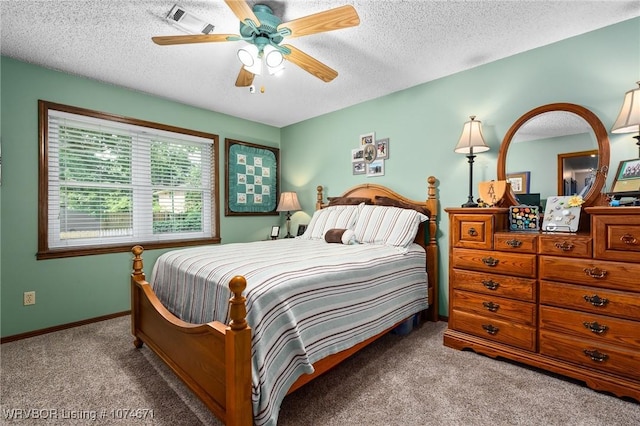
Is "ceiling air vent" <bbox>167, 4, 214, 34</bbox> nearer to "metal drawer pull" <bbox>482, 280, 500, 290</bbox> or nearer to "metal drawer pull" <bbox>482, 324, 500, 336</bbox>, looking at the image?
"metal drawer pull" <bbox>482, 280, 500, 290</bbox>

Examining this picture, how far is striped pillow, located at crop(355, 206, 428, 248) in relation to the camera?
8.73ft

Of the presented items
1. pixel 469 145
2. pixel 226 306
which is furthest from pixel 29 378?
pixel 469 145

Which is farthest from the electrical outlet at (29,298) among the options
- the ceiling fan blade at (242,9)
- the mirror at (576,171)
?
the mirror at (576,171)

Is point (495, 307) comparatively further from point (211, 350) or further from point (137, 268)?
point (137, 268)

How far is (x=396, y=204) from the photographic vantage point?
3076 millimetres

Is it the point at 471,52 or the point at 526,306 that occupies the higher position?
the point at 471,52

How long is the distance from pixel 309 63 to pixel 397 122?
1436mm

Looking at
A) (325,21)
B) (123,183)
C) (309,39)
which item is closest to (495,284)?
(325,21)

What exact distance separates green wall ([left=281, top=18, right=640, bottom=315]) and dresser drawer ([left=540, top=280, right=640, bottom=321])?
3.22 ft

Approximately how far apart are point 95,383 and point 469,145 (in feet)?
10.5

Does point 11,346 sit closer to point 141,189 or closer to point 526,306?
point 141,189

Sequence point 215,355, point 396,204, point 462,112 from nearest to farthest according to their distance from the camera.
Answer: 1. point 215,355
2. point 462,112
3. point 396,204

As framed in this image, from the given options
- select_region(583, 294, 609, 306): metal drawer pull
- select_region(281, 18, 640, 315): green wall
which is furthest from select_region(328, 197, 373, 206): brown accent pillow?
select_region(583, 294, 609, 306): metal drawer pull

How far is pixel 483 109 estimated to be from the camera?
2.66 m
